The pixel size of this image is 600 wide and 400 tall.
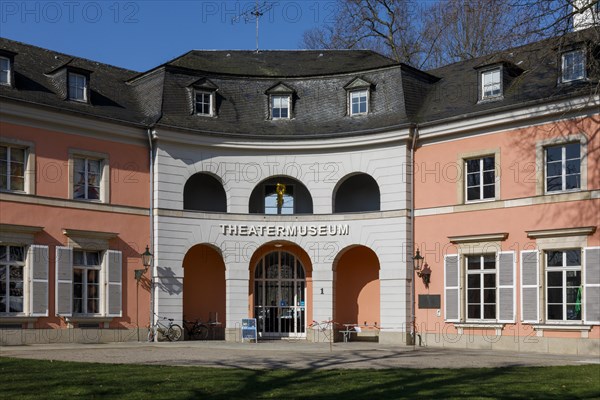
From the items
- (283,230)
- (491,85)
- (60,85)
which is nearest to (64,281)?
(60,85)

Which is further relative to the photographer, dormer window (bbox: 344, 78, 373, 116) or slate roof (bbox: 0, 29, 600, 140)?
→ dormer window (bbox: 344, 78, 373, 116)

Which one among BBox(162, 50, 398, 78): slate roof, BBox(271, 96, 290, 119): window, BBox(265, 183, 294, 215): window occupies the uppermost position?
BBox(162, 50, 398, 78): slate roof

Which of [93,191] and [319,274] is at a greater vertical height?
[93,191]

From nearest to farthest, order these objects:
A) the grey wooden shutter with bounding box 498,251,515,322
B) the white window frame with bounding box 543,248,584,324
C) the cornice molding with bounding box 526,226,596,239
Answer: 1. the cornice molding with bounding box 526,226,596,239
2. the white window frame with bounding box 543,248,584,324
3. the grey wooden shutter with bounding box 498,251,515,322

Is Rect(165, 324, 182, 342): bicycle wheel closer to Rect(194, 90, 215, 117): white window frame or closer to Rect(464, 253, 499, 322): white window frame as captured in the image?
Rect(194, 90, 215, 117): white window frame

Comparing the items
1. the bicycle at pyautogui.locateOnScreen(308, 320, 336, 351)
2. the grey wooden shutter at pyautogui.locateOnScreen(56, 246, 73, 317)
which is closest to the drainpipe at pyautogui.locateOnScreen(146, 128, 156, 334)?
the grey wooden shutter at pyautogui.locateOnScreen(56, 246, 73, 317)

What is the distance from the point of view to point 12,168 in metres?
22.6

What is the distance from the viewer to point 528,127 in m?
22.8

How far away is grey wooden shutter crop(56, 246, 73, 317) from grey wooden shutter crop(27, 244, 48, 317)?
0.38 metres

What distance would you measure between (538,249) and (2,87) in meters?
14.7

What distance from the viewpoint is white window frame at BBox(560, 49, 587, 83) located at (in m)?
22.1

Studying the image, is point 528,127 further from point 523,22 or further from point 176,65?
point 176,65

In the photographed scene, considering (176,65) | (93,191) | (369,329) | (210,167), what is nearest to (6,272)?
(93,191)

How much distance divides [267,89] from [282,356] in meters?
11.1
